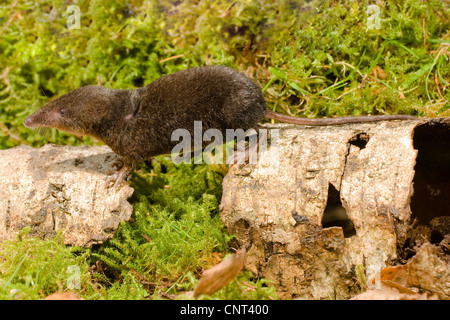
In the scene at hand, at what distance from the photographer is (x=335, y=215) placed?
2361mm

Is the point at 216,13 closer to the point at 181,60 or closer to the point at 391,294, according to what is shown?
the point at 181,60

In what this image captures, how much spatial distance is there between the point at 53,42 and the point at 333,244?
3258 mm

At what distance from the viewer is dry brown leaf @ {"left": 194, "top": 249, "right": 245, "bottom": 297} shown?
1.71 meters

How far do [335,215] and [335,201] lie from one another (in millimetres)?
86

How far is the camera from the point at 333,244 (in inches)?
81.0

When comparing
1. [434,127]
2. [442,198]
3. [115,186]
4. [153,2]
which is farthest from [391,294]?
[153,2]

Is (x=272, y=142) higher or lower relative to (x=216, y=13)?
lower

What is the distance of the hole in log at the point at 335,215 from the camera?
7.54ft
